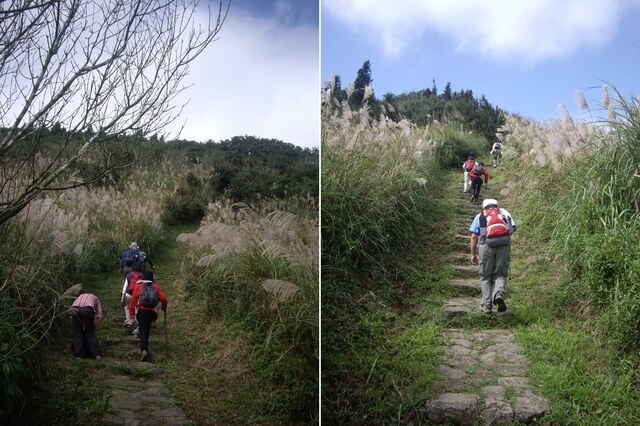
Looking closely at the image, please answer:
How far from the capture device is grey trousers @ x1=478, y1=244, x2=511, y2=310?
10.0 ft

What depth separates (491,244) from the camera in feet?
10.3

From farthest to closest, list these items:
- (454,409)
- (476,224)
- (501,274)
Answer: (476,224) → (501,274) → (454,409)

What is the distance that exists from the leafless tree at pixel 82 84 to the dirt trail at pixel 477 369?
5.31ft

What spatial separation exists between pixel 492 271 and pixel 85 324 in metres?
1.81

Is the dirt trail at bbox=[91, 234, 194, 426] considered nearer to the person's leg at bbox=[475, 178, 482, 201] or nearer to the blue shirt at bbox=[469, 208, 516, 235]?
the blue shirt at bbox=[469, 208, 516, 235]

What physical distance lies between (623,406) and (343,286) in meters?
1.31

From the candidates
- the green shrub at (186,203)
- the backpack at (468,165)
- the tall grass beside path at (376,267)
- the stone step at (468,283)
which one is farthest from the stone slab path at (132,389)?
the backpack at (468,165)

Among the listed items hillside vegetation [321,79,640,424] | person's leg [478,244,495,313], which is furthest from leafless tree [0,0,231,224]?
person's leg [478,244,495,313]

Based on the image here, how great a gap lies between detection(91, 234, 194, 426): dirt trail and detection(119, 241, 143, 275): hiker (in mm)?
55

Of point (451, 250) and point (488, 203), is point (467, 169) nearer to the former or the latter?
point (488, 203)

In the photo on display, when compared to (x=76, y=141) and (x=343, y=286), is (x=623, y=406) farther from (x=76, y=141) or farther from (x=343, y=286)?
(x=76, y=141)

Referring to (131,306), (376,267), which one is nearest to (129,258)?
(131,306)

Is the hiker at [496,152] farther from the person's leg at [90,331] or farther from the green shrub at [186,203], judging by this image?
the person's leg at [90,331]

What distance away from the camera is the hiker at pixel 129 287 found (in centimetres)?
304
